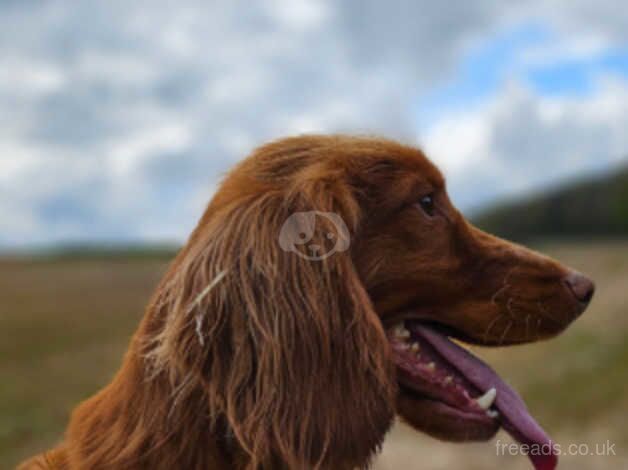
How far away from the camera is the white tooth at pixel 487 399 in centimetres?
391

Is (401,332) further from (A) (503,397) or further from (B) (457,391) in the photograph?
(A) (503,397)

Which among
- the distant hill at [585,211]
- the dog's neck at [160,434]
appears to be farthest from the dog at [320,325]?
the distant hill at [585,211]

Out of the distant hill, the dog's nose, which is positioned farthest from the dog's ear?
the distant hill

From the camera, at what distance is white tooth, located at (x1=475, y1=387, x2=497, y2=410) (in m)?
3.91

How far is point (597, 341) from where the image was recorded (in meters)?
19.4

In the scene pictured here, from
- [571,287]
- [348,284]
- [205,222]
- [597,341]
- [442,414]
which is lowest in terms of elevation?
[597,341]

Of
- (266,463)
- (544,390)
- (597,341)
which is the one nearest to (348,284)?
(266,463)

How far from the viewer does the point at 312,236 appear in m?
3.42

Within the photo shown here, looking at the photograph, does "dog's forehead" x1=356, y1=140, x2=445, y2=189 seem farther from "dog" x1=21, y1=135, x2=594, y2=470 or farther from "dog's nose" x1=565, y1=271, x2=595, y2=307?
"dog's nose" x1=565, y1=271, x2=595, y2=307

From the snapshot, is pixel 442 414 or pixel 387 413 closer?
pixel 387 413

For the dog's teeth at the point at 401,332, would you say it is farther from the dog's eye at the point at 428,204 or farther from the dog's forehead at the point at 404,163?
the dog's forehead at the point at 404,163

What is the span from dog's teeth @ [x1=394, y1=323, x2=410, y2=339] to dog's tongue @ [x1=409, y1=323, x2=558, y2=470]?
6 cm

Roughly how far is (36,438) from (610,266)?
22.6 meters

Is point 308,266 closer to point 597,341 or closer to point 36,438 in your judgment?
point 36,438
